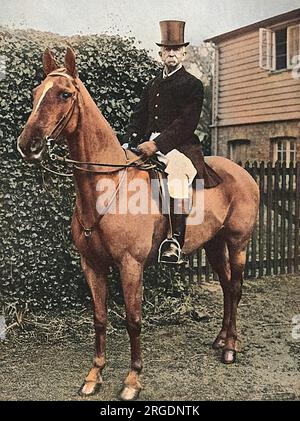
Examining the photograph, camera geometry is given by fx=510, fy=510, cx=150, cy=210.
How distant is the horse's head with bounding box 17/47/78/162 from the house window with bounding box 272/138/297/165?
3428 mm

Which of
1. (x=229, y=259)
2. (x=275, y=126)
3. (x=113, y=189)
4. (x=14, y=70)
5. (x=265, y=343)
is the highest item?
(x=14, y=70)

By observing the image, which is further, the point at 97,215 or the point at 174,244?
the point at 174,244

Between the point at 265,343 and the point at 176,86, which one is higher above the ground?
the point at 176,86

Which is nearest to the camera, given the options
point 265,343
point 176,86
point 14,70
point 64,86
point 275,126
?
point 64,86

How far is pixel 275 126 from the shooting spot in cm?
605

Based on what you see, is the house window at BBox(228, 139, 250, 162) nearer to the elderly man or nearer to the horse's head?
the elderly man

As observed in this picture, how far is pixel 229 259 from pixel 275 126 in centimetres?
206

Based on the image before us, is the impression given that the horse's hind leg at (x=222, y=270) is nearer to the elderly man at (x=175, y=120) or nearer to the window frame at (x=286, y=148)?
the elderly man at (x=175, y=120)

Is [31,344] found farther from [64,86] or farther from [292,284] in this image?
[292,284]

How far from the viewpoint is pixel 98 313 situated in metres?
3.98

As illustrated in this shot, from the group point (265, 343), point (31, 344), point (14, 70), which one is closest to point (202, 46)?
point (14, 70)

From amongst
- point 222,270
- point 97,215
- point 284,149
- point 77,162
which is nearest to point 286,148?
point 284,149

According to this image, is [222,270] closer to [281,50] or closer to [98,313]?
[98,313]

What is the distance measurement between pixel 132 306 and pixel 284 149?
129 inches
